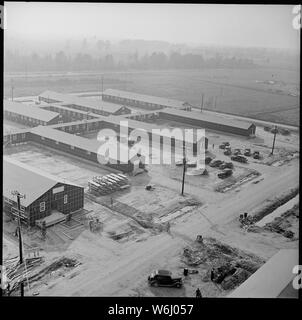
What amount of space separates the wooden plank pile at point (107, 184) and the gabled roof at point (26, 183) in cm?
146

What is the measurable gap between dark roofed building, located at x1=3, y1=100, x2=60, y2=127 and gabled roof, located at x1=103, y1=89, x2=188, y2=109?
235 inches

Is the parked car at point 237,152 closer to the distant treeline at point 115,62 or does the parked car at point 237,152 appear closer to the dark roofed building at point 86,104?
the dark roofed building at point 86,104

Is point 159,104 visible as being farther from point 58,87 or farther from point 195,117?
point 58,87

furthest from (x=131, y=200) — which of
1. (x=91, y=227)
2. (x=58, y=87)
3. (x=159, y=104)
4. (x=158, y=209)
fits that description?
(x=58, y=87)

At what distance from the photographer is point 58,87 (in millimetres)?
24984

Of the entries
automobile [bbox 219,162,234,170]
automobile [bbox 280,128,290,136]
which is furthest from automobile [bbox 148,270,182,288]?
automobile [bbox 280,128,290,136]

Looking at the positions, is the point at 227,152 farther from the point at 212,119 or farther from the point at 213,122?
the point at 212,119

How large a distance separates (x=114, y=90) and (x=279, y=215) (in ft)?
51.7

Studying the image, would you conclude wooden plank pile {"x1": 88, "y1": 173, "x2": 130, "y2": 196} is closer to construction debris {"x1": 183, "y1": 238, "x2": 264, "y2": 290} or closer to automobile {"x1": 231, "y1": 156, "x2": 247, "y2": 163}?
construction debris {"x1": 183, "y1": 238, "x2": 264, "y2": 290}

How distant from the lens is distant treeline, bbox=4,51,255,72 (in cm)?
2297

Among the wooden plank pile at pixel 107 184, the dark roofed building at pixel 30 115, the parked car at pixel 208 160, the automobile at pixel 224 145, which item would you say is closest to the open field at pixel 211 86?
the dark roofed building at pixel 30 115

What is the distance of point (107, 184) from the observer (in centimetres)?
1044

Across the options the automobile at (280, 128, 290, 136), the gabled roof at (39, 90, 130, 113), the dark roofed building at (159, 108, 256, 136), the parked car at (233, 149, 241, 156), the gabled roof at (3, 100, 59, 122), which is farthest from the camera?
the gabled roof at (39, 90, 130, 113)

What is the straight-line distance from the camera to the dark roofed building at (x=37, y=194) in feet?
27.4
